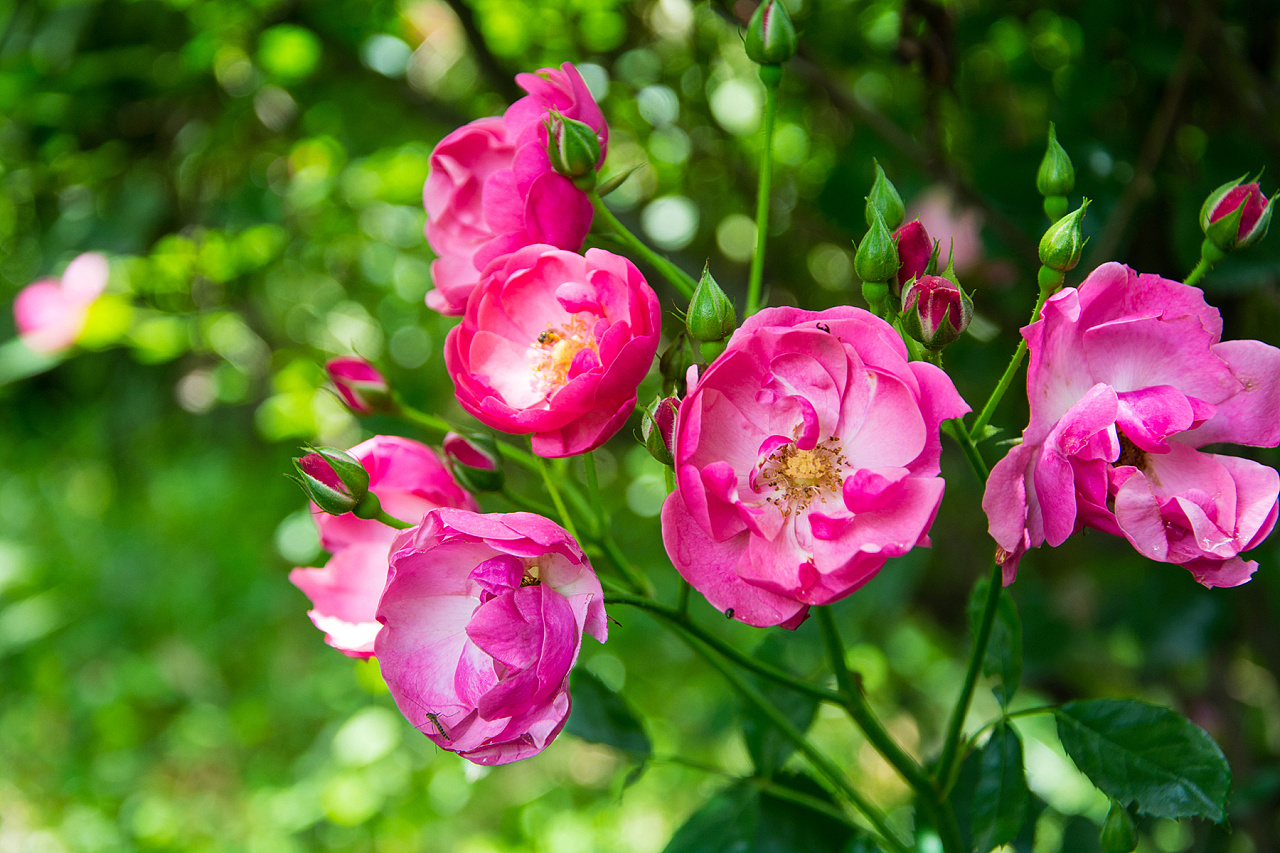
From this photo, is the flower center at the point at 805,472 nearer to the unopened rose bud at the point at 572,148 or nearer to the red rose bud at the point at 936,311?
the red rose bud at the point at 936,311

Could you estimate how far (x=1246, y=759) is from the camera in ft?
3.99

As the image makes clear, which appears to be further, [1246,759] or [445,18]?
[445,18]

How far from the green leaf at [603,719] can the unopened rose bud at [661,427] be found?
323 millimetres

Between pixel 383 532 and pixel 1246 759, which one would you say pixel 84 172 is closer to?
pixel 383 532

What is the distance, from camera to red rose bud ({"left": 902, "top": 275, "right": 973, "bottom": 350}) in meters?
0.43

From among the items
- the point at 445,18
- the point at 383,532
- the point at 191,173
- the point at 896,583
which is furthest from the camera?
the point at 445,18

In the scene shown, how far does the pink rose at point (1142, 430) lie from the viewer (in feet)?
1.31

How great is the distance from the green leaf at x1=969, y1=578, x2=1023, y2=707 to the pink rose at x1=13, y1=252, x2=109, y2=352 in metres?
1.27

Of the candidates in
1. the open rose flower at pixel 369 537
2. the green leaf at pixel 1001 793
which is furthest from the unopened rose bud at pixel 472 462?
the green leaf at pixel 1001 793

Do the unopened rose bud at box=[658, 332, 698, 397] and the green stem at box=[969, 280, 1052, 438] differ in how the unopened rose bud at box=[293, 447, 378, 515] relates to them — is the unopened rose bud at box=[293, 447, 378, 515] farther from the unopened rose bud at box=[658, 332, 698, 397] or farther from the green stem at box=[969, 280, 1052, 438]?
the green stem at box=[969, 280, 1052, 438]

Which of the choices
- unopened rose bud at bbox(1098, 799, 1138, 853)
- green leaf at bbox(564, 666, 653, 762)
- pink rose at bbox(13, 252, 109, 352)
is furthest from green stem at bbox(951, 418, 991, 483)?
pink rose at bbox(13, 252, 109, 352)

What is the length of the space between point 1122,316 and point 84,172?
1.62 m

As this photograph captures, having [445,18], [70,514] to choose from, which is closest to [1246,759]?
[445,18]

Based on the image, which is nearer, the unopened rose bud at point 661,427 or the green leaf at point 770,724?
the unopened rose bud at point 661,427
